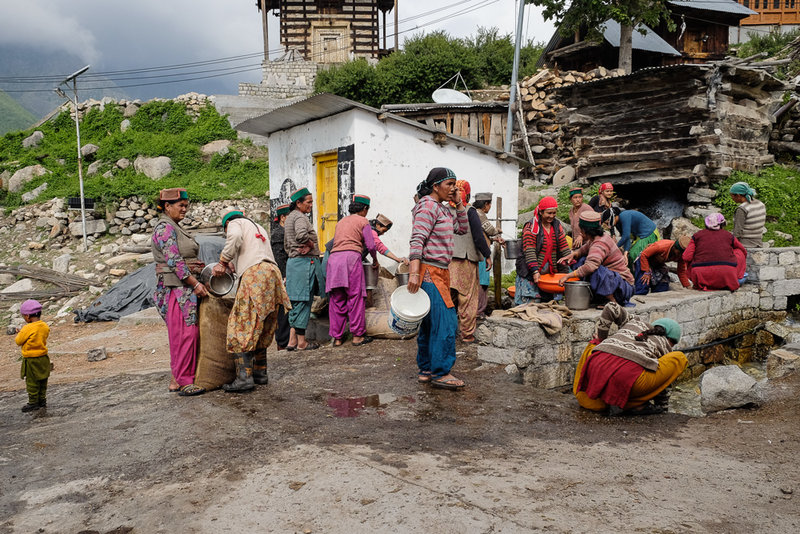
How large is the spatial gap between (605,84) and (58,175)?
16855 mm

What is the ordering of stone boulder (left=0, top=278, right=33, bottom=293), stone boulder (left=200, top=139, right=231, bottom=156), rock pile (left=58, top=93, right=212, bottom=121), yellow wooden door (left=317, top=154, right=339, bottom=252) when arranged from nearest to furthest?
yellow wooden door (left=317, top=154, right=339, bottom=252)
stone boulder (left=0, top=278, right=33, bottom=293)
stone boulder (left=200, top=139, right=231, bottom=156)
rock pile (left=58, top=93, right=212, bottom=121)

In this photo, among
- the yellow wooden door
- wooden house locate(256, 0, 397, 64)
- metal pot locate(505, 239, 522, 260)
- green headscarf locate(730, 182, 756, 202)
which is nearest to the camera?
metal pot locate(505, 239, 522, 260)

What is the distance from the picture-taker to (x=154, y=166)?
1925 cm

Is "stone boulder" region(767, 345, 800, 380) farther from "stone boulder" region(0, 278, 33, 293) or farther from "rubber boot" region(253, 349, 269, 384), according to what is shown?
"stone boulder" region(0, 278, 33, 293)

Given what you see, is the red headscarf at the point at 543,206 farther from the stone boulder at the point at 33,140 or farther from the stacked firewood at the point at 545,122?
the stone boulder at the point at 33,140

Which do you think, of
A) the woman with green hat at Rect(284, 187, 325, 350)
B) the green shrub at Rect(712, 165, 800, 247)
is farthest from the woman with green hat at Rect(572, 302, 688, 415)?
the green shrub at Rect(712, 165, 800, 247)

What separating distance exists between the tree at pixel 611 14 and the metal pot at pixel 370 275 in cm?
1475

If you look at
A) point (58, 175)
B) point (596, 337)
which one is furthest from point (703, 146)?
point (58, 175)

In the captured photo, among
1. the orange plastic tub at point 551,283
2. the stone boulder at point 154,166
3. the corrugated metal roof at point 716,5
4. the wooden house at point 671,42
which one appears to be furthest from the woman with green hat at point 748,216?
the corrugated metal roof at point 716,5

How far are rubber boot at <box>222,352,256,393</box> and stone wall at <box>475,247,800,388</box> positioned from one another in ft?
7.43

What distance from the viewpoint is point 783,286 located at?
9.09 m

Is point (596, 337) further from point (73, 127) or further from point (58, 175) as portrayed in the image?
point (73, 127)

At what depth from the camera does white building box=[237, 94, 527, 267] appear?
30.0ft

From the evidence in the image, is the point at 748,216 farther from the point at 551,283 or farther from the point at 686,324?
the point at 551,283
